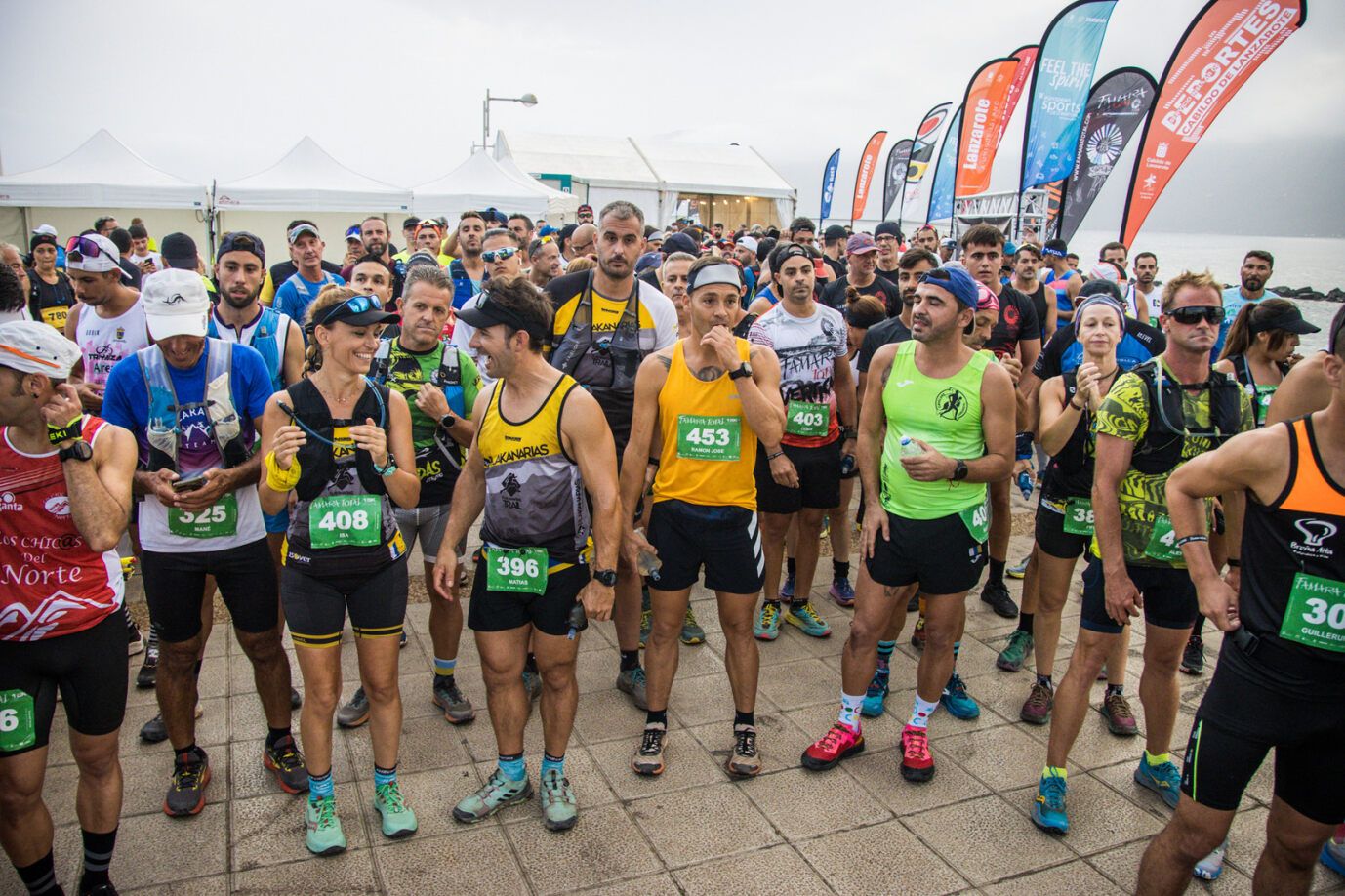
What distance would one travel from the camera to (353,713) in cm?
409

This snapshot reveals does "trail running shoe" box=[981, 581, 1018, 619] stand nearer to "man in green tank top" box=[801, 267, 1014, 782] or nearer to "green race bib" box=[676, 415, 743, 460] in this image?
"man in green tank top" box=[801, 267, 1014, 782]

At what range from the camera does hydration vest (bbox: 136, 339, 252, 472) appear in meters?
3.37

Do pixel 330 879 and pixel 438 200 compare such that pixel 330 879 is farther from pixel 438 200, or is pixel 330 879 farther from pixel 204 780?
pixel 438 200

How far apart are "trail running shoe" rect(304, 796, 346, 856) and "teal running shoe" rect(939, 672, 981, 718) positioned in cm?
279

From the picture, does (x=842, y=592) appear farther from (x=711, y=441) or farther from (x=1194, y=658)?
(x=711, y=441)

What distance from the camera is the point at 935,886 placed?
3.09 metres

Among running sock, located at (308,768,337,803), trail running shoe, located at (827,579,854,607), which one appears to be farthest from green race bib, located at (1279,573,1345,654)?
trail running shoe, located at (827,579,854,607)

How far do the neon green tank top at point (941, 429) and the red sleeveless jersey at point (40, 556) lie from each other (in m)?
3.11

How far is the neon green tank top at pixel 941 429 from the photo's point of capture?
3.71 metres

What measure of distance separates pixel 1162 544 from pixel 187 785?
406 centimetres

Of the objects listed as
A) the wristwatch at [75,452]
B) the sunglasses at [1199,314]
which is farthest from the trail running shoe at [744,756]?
the wristwatch at [75,452]

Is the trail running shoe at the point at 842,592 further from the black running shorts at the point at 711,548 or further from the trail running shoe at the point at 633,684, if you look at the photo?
the black running shorts at the point at 711,548

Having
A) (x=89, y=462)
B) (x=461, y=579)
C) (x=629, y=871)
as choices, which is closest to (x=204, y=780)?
(x=89, y=462)

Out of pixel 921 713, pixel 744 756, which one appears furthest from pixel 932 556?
pixel 744 756
